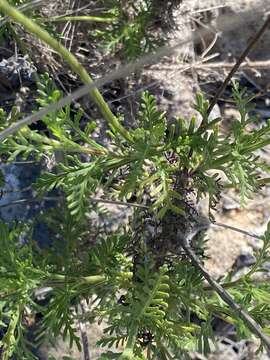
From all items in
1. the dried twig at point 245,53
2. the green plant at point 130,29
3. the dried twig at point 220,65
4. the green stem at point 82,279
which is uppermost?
the dried twig at point 245,53

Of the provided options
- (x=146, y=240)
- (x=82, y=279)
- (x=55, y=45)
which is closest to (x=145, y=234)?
(x=146, y=240)

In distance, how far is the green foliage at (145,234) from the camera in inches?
64.3

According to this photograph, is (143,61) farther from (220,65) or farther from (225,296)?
(220,65)

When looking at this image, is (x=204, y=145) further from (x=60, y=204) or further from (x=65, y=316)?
(x=60, y=204)

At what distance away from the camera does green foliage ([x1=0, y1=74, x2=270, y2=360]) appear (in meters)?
1.63

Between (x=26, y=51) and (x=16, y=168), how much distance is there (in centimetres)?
51

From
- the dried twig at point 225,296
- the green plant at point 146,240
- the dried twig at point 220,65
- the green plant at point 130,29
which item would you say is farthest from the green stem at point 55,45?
the dried twig at point 220,65

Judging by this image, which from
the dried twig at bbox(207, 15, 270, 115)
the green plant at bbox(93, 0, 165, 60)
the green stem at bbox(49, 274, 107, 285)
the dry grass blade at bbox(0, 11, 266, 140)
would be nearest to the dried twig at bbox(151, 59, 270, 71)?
the green plant at bbox(93, 0, 165, 60)

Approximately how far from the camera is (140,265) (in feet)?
6.33

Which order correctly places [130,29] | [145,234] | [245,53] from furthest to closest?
[130,29]
[145,234]
[245,53]

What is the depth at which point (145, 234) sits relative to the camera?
1.98 meters

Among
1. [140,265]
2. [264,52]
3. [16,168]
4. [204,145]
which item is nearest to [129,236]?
[140,265]

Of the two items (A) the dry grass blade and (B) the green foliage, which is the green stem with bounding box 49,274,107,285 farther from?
(A) the dry grass blade

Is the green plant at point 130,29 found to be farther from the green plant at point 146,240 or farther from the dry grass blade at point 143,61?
the dry grass blade at point 143,61
